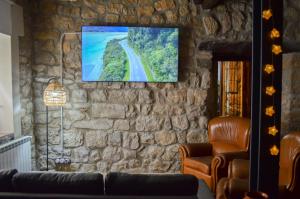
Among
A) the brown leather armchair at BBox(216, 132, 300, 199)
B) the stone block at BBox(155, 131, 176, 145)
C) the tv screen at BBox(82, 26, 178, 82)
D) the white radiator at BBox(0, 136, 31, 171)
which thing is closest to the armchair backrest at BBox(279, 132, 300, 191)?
the brown leather armchair at BBox(216, 132, 300, 199)

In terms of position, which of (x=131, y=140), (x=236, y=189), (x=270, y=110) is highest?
(x=270, y=110)

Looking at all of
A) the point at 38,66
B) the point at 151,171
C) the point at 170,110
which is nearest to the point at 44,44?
the point at 38,66

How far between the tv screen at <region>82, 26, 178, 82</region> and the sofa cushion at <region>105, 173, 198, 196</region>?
2.66 meters

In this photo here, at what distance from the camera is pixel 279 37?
255 centimetres

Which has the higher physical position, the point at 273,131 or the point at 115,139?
the point at 273,131

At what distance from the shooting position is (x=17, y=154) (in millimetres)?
4102

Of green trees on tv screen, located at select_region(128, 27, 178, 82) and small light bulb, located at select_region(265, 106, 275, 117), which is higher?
green trees on tv screen, located at select_region(128, 27, 178, 82)

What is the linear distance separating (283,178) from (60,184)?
2267 millimetres

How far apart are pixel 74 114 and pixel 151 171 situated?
1.43 m

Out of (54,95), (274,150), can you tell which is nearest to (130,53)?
(54,95)

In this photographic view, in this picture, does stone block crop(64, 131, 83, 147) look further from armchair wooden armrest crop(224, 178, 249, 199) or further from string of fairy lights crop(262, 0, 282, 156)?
string of fairy lights crop(262, 0, 282, 156)

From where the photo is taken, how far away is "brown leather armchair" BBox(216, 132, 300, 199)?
113 inches

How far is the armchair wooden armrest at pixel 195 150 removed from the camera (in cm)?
435

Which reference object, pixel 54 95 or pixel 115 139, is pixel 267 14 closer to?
pixel 54 95
